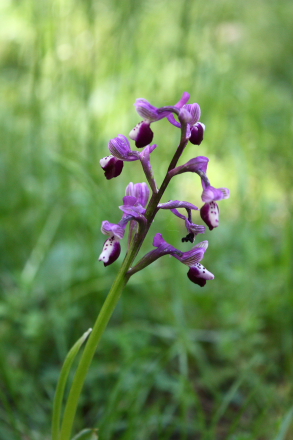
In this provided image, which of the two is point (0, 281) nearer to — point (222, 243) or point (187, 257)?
point (222, 243)

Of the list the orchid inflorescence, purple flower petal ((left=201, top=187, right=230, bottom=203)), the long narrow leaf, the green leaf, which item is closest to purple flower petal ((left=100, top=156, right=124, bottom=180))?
the orchid inflorescence

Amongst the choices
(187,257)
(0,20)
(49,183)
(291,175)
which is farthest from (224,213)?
(0,20)

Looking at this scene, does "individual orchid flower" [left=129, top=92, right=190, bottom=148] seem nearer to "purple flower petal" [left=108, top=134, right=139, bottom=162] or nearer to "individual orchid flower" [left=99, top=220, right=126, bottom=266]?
"purple flower petal" [left=108, top=134, right=139, bottom=162]

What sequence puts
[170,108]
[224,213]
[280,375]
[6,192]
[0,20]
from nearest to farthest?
[170,108] → [280,375] → [6,192] → [224,213] → [0,20]

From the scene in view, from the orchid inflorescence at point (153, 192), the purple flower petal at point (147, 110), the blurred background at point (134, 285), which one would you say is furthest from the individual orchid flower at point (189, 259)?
the blurred background at point (134, 285)

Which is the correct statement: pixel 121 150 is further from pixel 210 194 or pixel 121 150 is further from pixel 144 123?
pixel 210 194

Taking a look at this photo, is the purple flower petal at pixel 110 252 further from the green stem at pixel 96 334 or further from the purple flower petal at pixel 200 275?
the purple flower petal at pixel 200 275

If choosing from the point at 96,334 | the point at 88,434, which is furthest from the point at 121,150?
the point at 88,434
